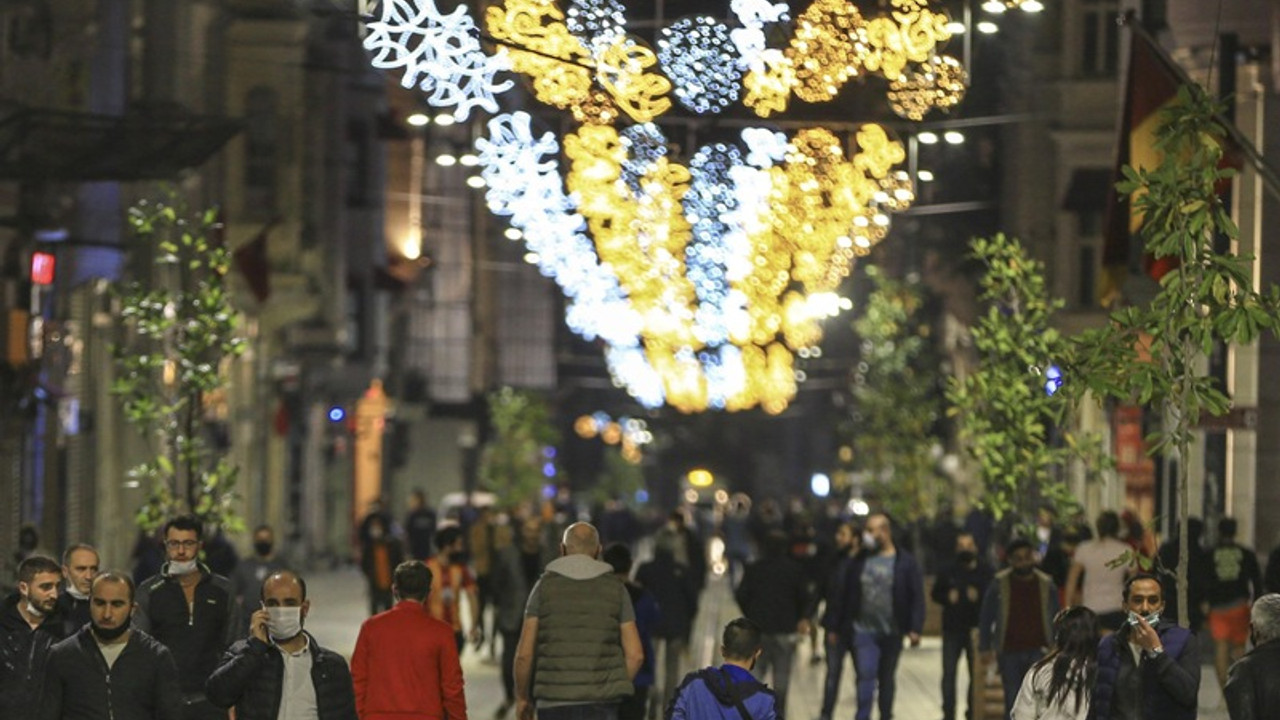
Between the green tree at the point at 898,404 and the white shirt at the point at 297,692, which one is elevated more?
the green tree at the point at 898,404

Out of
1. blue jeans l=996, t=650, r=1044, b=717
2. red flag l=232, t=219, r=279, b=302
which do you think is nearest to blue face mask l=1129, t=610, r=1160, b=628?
blue jeans l=996, t=650, r=1044, b=717

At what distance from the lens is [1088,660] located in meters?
12.6

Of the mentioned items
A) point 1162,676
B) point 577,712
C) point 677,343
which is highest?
point 677,343

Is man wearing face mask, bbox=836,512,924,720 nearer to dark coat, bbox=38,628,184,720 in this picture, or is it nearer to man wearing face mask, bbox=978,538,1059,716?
man wearing face mask, bbox=978,538,1059,716

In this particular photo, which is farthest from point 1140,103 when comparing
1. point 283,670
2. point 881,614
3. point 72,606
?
point 283,670

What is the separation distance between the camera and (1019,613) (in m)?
20.8

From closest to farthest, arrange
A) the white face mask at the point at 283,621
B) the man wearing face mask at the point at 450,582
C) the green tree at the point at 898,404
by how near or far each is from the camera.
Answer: the white face mask at the point at 283,621 < the man wearing face mask at the point at 450,582 < the green tree at the point at 898,404

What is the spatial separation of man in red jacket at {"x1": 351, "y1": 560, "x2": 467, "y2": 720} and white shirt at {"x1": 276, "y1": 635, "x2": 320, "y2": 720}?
1.37 meters

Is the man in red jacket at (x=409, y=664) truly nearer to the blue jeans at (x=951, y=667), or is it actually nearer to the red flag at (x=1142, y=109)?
the red flag at (x=1142, y=109)

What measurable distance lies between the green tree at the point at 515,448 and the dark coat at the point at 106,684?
63.3 m

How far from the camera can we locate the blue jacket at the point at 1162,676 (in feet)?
42.2

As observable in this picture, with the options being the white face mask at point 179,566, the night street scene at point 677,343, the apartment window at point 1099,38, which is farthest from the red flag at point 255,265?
the white face mask at point 179,566

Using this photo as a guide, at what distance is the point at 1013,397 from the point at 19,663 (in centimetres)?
1665

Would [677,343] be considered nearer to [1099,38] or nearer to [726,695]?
[1099,38]
